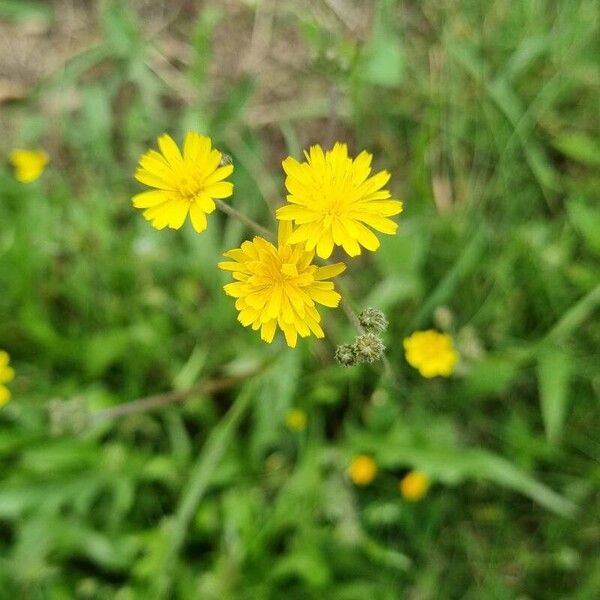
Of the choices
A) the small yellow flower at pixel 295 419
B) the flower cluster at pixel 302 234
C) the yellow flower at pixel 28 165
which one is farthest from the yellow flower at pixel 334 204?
the yellow flower at pixel 28 165

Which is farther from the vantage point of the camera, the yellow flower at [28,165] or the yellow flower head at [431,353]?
the yellow flower at [28,165]

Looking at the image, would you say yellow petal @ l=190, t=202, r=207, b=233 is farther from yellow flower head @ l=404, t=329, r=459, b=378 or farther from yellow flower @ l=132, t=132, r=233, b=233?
yellow flower head @ l=404, t=329, r=459, b=378

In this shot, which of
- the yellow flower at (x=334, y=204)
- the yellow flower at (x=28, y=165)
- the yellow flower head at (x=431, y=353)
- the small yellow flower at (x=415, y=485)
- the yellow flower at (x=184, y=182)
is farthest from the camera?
the yellow flower at (x=28, y=165)

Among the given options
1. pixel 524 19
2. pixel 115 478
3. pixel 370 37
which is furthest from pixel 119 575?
pixel 524 19

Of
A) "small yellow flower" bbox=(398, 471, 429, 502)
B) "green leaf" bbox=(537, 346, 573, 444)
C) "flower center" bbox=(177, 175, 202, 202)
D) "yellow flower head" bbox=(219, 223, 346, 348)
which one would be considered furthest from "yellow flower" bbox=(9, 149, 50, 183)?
"green leaf" bbox=(537, 346, 573, 444)

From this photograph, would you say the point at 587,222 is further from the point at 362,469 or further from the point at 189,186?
the point at 189,186

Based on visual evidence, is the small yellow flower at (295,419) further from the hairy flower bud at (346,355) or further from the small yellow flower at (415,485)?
the hairy flower bud at (346,355)

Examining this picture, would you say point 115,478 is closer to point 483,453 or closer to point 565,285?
point 483,453

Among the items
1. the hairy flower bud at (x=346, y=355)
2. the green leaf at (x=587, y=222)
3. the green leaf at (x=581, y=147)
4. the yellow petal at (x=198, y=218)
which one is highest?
the green leaf at (x=581, y=147)
